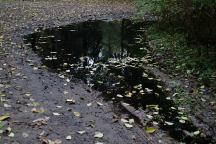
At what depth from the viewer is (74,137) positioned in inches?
247

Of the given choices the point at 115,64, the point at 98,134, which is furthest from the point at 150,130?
the point at 115,64

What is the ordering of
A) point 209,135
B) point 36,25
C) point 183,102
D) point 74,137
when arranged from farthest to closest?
point 36,25, point 183,102, point 209,135, point 74,137

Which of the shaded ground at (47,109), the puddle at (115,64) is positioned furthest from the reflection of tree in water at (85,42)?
the shaded ground at (47,109)

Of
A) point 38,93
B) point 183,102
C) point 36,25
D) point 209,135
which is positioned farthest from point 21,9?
point 209,135

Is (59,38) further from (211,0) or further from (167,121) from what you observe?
(167,121)

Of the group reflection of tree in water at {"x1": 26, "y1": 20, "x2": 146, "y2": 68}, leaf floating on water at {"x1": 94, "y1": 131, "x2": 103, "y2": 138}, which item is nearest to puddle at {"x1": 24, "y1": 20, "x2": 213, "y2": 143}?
reflection of tree in water at {"x1": 26, "y1": 20, "x2": 146, "y2": 68}

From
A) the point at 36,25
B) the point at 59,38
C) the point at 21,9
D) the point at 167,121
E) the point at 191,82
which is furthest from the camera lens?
the point at 21,9

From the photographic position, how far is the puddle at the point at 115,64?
745 centimetres

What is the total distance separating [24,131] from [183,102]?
11.9 feet

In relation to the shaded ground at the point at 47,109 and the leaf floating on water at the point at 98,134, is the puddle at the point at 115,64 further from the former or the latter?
the leaf floating on water at the point at 98,134

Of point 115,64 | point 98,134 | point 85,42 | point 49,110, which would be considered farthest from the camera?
point 85,42

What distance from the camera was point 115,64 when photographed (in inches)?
460

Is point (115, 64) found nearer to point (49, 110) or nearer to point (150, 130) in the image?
point (49, 110)

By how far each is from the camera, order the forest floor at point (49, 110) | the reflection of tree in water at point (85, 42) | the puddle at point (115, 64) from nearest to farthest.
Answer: the forest floor at point (49, 110)
the puddle at point (115, 64)
the reflection of tree in water at point (85, 42)
